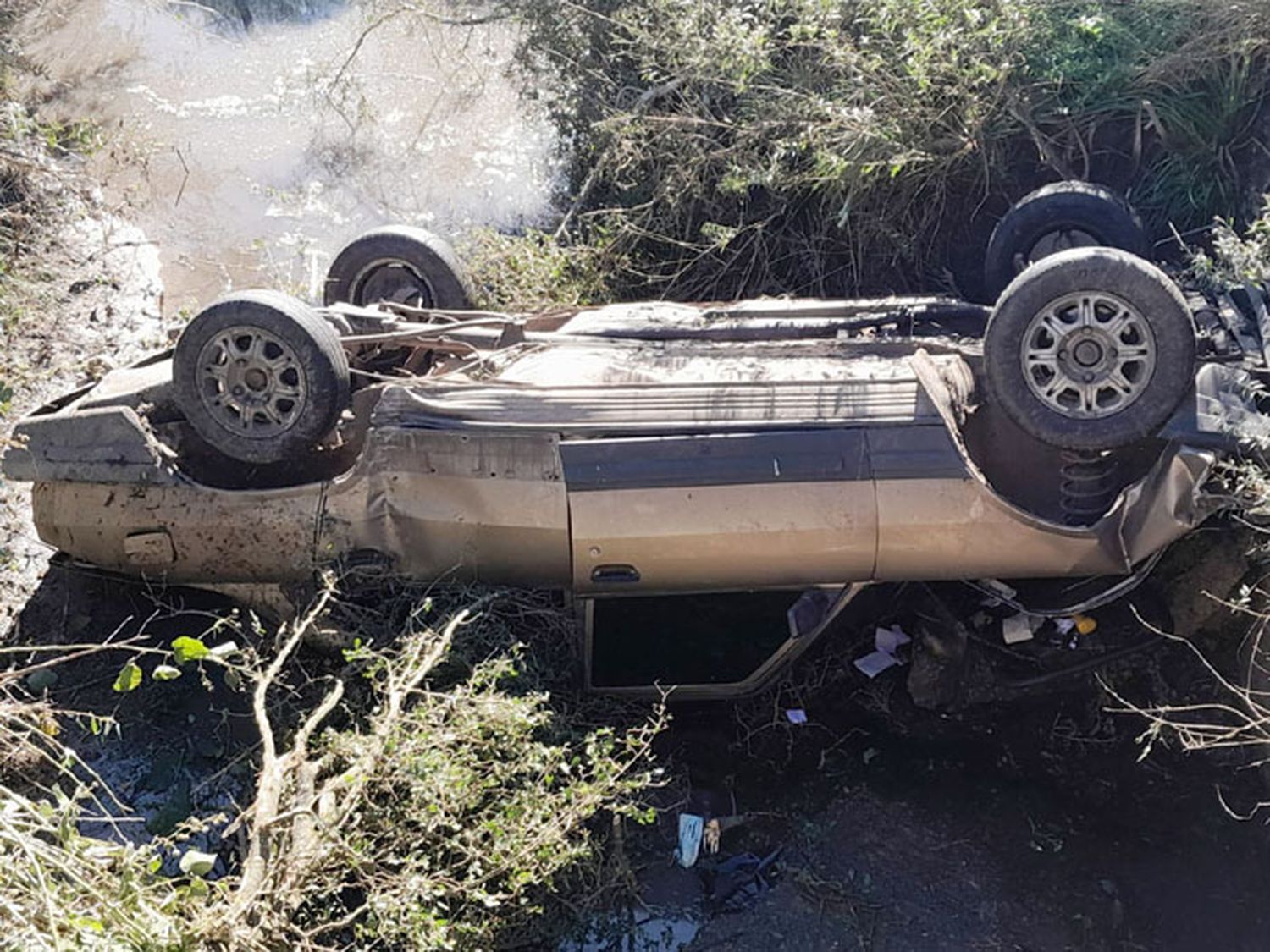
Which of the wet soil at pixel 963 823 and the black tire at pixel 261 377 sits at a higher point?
the black tire at pixel 261 377

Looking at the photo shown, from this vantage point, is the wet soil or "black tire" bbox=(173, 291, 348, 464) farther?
"black tire" bbox=(173, 291, 348, 464)

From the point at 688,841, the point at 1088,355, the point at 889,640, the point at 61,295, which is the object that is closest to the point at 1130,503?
the point at 1088,355

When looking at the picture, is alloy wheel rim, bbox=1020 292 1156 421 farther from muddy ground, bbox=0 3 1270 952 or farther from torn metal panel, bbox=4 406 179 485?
torn metal panel, bbox=4 406 179 485

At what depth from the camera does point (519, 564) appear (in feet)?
16.4

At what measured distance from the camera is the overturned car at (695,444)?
458 cm

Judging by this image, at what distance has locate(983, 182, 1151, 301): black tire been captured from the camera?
5.73 meters

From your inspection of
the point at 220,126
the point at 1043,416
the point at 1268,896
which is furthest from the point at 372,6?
the point at 1268,896

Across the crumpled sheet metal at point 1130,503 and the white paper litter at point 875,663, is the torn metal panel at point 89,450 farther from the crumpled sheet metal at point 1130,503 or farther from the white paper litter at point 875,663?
the crumpled sheet metal at point 1130,503

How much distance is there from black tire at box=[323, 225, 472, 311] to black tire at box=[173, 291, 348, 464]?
1.46 m

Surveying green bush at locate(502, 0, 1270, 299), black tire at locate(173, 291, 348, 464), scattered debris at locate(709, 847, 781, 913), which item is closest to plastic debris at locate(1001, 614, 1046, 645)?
scattered debris at locate(709, 847, 781, 913)

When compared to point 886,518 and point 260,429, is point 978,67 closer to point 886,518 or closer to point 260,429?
point 886,518

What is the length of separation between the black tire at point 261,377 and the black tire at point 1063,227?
3161 mm

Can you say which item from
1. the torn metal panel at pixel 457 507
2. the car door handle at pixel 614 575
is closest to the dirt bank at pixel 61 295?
the torn metal panel at pixel 457 507

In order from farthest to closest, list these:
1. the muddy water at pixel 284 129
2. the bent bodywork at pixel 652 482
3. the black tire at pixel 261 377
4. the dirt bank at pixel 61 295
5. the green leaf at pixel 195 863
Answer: the muddy water at pixel 284 129, the dirt bank at pixel 61 295, the black tire at pixel 261 377, the bent bodywork at pixel 652 482, the green leaf at pixel 195 863
